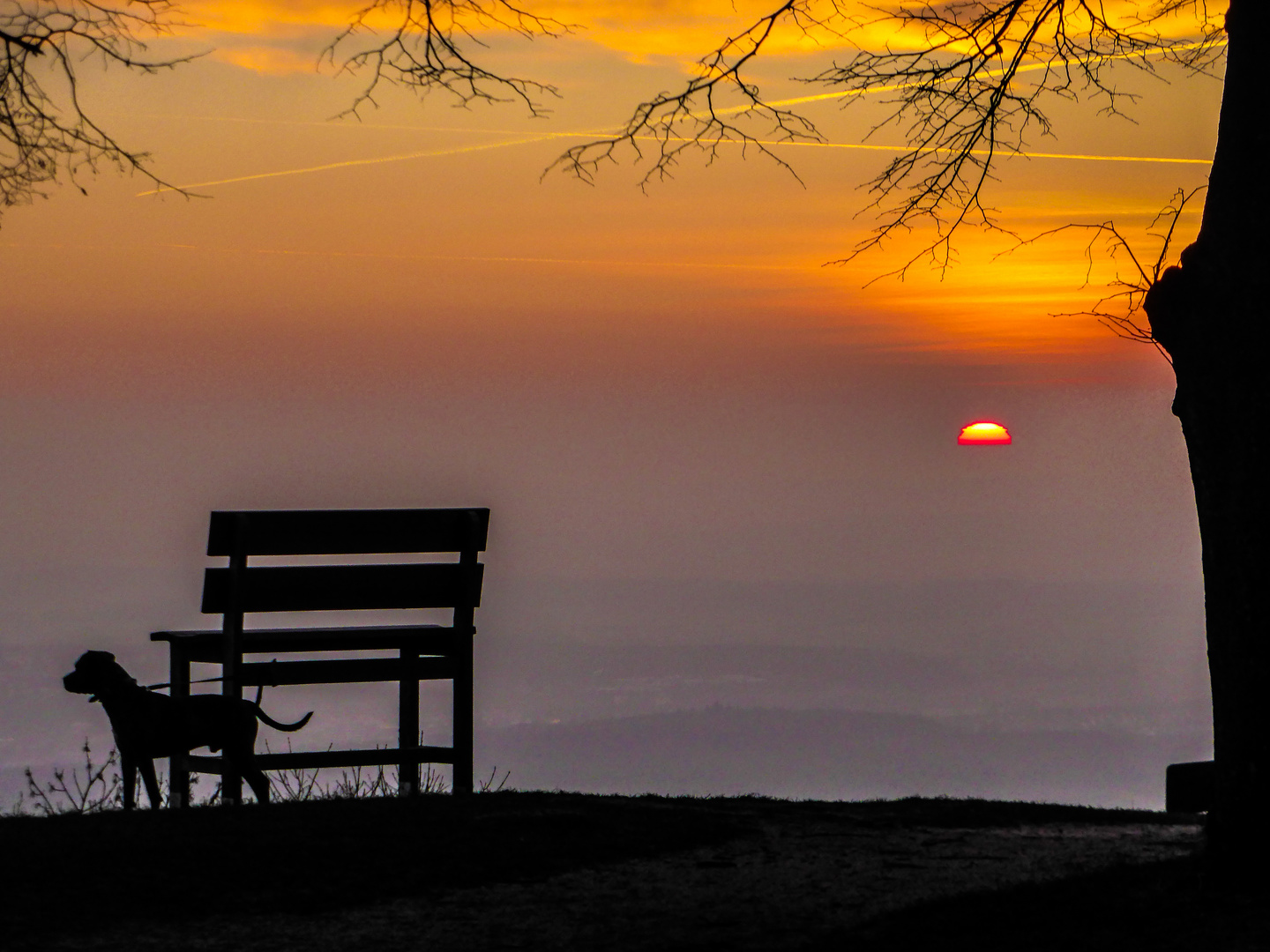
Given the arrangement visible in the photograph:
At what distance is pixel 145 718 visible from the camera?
8672mm

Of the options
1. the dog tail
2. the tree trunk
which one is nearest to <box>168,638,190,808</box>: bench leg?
the dog tail

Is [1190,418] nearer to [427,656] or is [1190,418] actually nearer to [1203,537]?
[1203,537]

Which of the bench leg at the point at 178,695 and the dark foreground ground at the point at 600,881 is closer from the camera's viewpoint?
the dark foreground ground at the point at 600,881

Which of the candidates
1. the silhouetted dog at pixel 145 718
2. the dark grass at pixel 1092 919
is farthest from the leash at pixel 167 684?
the dark grass at pixel 1092 919

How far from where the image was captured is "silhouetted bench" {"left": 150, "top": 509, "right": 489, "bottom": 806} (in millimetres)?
9031

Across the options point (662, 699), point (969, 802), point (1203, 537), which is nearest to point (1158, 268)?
point (1203, 537)

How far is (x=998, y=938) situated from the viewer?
556cm

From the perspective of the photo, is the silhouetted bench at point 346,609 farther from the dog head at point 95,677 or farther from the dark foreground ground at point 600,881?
the dark foreground ground at point 600,881

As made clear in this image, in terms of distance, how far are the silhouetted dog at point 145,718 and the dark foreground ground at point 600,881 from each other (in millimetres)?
815

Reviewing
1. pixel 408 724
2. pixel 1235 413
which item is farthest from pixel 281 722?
pixel 1235 413

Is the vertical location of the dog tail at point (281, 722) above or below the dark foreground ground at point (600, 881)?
above

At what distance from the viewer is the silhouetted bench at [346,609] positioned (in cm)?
903

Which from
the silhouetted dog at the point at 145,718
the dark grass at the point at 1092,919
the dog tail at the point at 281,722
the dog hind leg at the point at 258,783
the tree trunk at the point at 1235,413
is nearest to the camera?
the dark grass at the point at 1092,919

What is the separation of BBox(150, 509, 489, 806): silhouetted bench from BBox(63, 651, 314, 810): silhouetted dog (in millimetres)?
206
